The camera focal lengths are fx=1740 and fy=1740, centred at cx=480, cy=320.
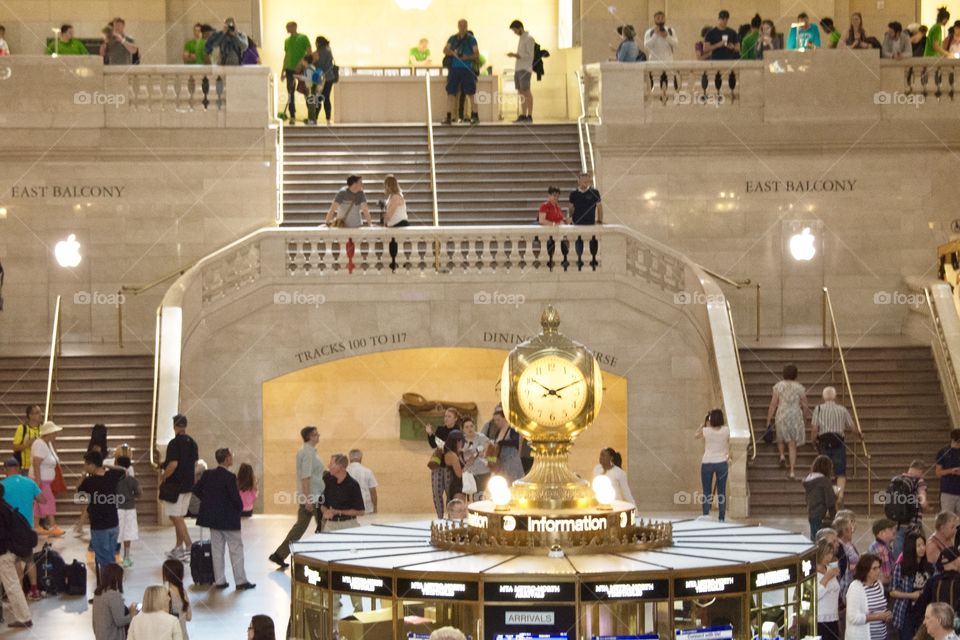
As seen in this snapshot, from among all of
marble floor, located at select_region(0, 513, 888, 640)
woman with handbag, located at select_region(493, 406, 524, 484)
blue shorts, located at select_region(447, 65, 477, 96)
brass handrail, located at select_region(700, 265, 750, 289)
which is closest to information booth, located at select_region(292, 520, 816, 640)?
marble floor, located at select_region(0, 513, 888, 640)

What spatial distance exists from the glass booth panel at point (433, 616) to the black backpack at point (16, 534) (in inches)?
285

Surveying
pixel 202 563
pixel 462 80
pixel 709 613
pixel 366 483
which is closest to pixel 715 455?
pixel 366 483

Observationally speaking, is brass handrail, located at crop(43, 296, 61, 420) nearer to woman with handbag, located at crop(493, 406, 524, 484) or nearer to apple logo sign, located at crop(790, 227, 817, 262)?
woman with handbag, located at crop(493, 406, 524, 484)

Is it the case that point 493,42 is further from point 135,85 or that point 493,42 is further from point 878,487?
point 878,487

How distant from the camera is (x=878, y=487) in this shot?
21.6 metres

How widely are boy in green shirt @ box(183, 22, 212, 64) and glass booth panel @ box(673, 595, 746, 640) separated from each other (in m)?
21.9

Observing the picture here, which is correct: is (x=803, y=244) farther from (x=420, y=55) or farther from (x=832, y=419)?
(x=420, y=55)

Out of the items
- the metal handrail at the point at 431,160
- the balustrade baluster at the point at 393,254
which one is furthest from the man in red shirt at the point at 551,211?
the balustrade baluster at the point at 393,254

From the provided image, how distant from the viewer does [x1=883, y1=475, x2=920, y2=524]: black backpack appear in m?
13.4

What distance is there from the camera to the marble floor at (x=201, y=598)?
46.4 ft

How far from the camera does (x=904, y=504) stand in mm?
13641

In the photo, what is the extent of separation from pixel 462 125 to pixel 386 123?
73.0 inches

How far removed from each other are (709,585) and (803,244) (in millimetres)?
20299

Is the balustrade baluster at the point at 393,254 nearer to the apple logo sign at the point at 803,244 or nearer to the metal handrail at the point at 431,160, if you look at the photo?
the metal handrail at the point at 431,160
